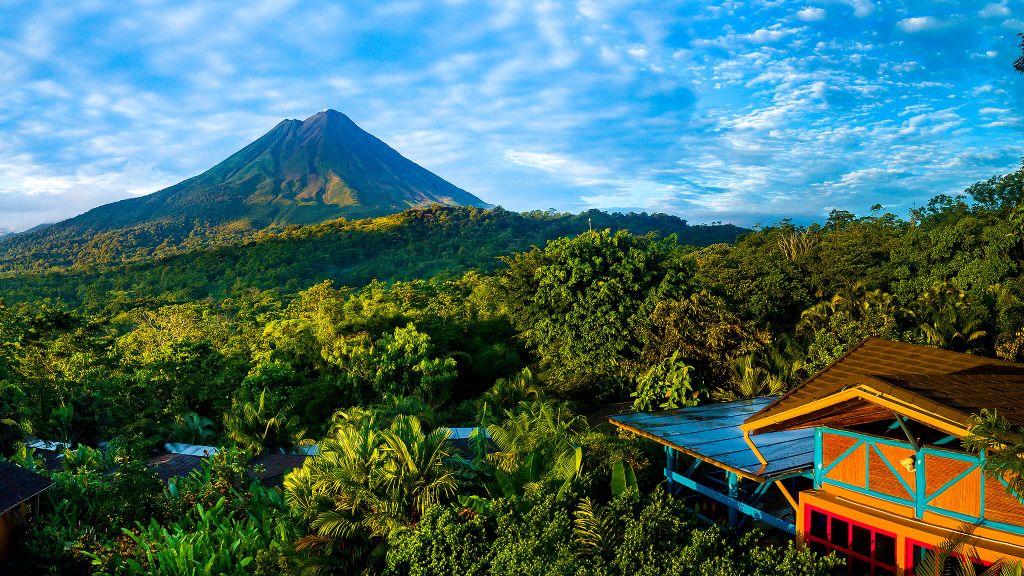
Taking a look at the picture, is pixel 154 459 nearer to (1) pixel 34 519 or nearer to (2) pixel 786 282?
(1) pixel 34 519

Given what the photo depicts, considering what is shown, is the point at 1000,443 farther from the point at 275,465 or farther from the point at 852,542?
the point at 275,465

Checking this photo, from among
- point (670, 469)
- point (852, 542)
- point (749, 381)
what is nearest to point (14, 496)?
point (670, 469)

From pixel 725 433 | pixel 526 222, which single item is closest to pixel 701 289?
pixel 725 433

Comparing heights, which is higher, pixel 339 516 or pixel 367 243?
pixel 367 243

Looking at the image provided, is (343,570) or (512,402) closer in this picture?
(343,570)

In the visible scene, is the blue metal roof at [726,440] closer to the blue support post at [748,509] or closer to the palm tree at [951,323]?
the blue support post at [748,509]
